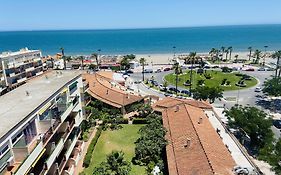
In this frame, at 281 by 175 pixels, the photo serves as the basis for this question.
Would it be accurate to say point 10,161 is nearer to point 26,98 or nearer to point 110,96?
point 26,98

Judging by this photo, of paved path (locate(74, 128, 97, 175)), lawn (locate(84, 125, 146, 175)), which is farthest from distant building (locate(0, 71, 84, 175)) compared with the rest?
lawn (locate(84, 125, 146, 175))

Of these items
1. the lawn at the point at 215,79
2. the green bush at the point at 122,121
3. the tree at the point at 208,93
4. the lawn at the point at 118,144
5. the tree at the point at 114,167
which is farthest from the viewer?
the lawn at the point at 215,79

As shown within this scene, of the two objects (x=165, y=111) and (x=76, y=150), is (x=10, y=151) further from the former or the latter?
(x=165, y=111)

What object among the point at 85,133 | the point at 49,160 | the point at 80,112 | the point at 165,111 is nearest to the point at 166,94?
the point at 165,111

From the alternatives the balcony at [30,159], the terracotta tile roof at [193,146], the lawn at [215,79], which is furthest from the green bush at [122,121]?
the lawn at [215,79]

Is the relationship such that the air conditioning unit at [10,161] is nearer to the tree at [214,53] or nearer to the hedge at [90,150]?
the hedge at [90,150]

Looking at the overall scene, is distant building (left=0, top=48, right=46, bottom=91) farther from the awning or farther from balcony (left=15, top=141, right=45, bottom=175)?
balcony (left=15, top=141, right=45, bottom=175)

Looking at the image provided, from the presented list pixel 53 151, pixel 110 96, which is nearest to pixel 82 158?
pixel 53 151
